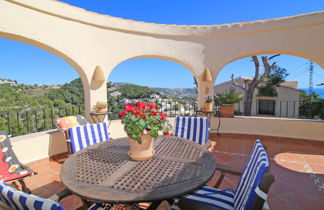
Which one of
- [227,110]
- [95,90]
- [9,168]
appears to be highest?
[95,90]

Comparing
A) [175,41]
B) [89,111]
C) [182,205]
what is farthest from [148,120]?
[175,41]

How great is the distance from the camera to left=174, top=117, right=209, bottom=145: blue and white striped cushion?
270 centimetres

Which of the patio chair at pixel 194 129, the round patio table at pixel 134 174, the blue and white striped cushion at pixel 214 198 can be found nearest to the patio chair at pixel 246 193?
the blue and white striped cushion at pixel 214 198

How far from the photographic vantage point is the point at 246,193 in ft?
3.67

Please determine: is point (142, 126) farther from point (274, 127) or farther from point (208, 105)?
point (274, 127)

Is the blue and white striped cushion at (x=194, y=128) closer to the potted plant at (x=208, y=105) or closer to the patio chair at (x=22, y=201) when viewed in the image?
the potted plant at (x=208, y=105)

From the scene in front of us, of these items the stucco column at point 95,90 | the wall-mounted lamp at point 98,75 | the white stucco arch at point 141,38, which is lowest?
the stucco column at point 95,90

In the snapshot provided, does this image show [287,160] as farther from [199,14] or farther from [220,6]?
[199,14]

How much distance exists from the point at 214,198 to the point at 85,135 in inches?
65.6

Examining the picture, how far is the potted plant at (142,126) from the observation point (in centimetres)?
142

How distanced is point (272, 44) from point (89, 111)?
4746 mm

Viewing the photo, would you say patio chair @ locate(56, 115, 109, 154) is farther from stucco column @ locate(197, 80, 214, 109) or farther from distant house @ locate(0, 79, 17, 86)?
distant house @ locate(0, 79, 17, 86)

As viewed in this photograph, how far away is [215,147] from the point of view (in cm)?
395

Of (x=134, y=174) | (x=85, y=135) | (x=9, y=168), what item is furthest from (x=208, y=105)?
(x=9, y=168)
